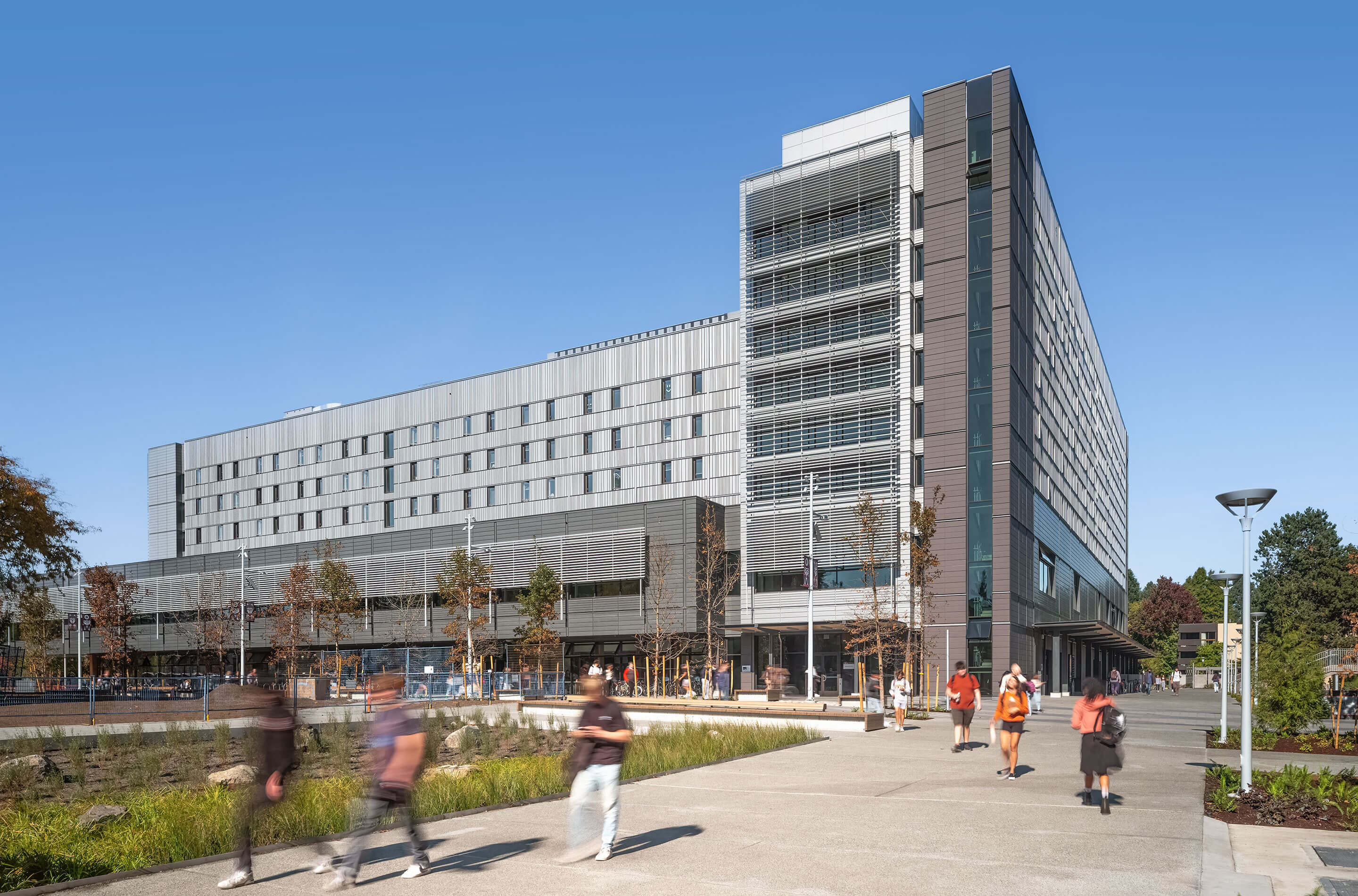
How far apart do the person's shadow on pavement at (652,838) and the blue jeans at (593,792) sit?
470 millimetres

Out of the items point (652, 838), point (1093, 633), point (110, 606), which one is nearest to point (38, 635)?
point (110, 606)

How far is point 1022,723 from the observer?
17.0 m

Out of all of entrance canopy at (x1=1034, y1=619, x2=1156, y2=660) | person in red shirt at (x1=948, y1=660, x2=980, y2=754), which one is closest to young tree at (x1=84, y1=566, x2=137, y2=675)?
entrance canopy at (x1=1034, y1=619, x2=1156, y2=660)

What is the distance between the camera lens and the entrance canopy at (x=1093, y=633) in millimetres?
60844

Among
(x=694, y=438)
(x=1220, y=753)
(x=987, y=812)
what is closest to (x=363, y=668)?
(x=694, y=438)

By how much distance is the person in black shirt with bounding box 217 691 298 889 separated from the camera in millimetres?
8773

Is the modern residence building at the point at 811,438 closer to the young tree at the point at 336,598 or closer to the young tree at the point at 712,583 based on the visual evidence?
the young tree at the point at 712,583

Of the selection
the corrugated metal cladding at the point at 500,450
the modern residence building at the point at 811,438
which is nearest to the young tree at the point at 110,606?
the modern residence building at the point at 811,438

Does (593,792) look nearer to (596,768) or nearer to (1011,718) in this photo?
(596,768)

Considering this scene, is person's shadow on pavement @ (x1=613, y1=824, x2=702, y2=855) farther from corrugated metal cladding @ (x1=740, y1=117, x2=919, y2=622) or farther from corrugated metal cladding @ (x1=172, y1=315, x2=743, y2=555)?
corrugated metal cladding @ (x1=172, y1=315, x2=743, y2=555)

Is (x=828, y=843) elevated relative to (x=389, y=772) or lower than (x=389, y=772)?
lower

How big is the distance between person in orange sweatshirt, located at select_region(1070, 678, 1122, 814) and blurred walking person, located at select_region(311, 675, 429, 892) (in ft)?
25.9

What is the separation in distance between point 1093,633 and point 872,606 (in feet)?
108

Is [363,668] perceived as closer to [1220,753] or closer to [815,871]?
[1220,753]
